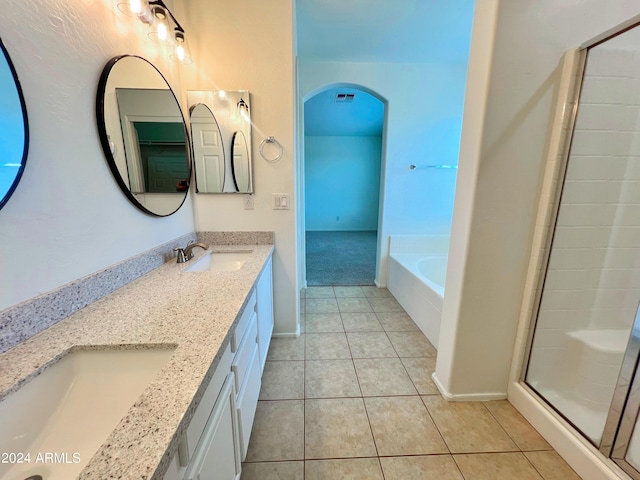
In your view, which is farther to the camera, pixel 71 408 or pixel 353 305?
pixel 353 305

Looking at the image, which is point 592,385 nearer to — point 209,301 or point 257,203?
point 209,301

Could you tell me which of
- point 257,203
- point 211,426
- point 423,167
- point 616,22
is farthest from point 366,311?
point 616,22

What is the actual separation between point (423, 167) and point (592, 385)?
94.0 inches

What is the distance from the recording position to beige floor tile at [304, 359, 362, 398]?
1680mm

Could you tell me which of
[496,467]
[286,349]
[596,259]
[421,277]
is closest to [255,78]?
[286,349]

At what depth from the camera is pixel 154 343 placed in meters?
0.76

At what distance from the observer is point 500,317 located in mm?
1542

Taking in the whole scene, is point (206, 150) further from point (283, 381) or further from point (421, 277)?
point (421, 277)

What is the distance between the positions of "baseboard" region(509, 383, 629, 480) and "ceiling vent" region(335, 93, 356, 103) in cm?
427

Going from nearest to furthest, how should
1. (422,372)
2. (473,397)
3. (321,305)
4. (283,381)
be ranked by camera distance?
1. (473,397)
2. (283,381)
3. (422,372)
4. (321,305)

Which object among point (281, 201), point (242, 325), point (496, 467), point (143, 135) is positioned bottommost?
point (496, 467)

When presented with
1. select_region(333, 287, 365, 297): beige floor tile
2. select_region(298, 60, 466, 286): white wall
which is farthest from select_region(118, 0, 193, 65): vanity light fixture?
select_region(333, 287, 365, 297): beige floor tile

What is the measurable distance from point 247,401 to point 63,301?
33.3 inches

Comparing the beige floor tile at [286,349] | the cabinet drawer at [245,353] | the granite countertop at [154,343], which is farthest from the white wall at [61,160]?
the beige floor tile at [286,349]
